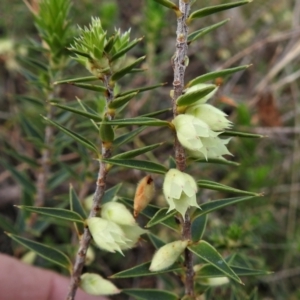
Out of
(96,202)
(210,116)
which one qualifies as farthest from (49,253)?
(210,116)

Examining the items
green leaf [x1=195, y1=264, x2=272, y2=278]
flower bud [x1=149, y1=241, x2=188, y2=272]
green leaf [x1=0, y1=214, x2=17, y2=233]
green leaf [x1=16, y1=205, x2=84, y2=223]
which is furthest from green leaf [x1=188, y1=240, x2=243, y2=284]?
green leaf [x1=0, y1=214, x2=17, y2=233]

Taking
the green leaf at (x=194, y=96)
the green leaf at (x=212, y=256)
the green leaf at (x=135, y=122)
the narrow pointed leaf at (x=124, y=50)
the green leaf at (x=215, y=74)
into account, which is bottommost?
the green leaf at (x=212, y=256)

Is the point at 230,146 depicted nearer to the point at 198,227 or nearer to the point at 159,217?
the point at 198,227

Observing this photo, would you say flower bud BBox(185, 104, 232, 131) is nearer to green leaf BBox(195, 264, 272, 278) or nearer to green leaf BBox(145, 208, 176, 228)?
green leaf BBox(145, 208, 176, 228)

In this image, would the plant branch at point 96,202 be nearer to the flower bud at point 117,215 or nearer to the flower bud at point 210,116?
the flower bud at point 117,215

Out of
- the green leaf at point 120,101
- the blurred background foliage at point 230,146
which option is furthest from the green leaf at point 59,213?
the blurred background foliage at point 230,146

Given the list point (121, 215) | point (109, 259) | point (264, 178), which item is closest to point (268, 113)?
point (264, 178)
